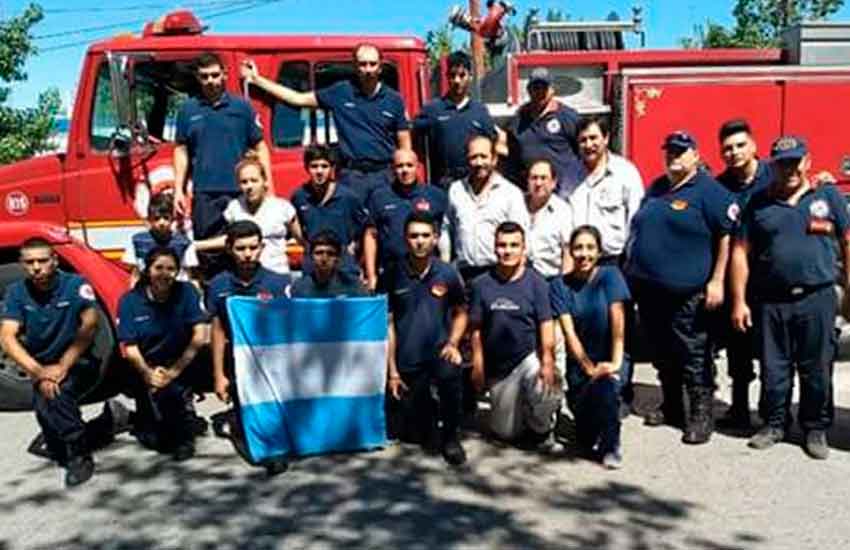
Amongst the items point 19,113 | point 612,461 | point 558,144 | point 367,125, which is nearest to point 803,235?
point 612,461

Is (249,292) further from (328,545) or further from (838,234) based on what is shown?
(838,234)

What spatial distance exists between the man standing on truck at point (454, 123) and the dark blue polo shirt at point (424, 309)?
3.02 feet

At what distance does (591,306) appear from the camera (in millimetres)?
4867

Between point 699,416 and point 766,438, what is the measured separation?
1.17 feet

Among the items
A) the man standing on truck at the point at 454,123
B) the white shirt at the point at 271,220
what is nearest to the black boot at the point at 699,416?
the man standing on truck at the point at 454,123

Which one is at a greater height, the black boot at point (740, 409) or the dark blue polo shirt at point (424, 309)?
the dark blue polo shirt at point (424, 309)

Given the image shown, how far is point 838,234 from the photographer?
4.70 m

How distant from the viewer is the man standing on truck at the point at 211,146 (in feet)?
17.8

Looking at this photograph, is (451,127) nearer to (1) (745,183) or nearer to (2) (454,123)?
(2) (454,123)

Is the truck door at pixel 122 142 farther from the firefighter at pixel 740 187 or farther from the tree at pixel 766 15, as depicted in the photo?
the tree at pixel 766 15

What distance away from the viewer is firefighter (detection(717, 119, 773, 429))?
195 inches

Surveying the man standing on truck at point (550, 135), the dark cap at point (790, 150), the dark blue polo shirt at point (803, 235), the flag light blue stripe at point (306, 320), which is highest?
the man standing on truck at point (550, 135)

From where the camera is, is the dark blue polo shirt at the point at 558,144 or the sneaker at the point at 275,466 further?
the dark blue polo shirt at the point at 558,144

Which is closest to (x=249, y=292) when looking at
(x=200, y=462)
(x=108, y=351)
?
(x=200, y=462)
